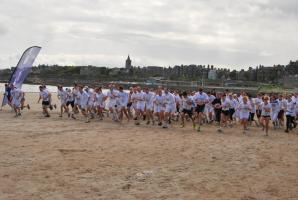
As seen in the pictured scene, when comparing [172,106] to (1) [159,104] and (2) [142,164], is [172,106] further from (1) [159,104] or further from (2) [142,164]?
(2) [142,164]

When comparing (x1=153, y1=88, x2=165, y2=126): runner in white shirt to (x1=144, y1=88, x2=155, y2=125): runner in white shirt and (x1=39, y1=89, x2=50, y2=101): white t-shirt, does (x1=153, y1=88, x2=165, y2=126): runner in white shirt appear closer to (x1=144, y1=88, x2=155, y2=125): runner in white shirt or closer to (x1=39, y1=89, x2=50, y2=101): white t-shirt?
(x1=144, y1=88, x2=155, y2=125): runner in white shirt

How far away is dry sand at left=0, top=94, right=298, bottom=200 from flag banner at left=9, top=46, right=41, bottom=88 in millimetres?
10034

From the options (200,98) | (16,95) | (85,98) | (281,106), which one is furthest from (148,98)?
(16,95)

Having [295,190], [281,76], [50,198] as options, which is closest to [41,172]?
[50,198]

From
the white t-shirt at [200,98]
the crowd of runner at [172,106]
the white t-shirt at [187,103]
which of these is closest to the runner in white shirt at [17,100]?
the crowd of runner at [172,106]

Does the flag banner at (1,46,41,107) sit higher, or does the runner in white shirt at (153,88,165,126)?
the flag banner at (1,46,41,107)

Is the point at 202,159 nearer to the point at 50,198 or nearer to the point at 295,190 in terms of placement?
the point at 295,190

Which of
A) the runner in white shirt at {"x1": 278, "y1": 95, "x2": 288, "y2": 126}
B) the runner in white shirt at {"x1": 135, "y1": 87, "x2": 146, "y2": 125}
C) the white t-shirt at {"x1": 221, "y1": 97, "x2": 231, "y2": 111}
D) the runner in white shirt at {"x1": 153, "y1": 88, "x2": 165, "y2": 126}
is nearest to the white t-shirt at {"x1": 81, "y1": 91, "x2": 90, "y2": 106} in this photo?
the runner in white shirt at {"x1": 135, "y1": 87, "x2": 146, "y2": 125}

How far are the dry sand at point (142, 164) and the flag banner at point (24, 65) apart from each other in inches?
395

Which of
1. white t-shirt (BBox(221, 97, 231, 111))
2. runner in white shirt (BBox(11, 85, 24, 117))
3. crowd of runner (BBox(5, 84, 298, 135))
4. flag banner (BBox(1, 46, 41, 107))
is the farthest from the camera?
flag banner (BBox(1, 46, 41, 107))

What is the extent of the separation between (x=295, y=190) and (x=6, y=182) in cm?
599

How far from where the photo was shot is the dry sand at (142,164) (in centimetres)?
970

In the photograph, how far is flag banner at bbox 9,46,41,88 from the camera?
29.3 m

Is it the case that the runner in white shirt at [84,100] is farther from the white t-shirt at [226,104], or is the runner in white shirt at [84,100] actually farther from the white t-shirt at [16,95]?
the white t-shirt at [226,104]
